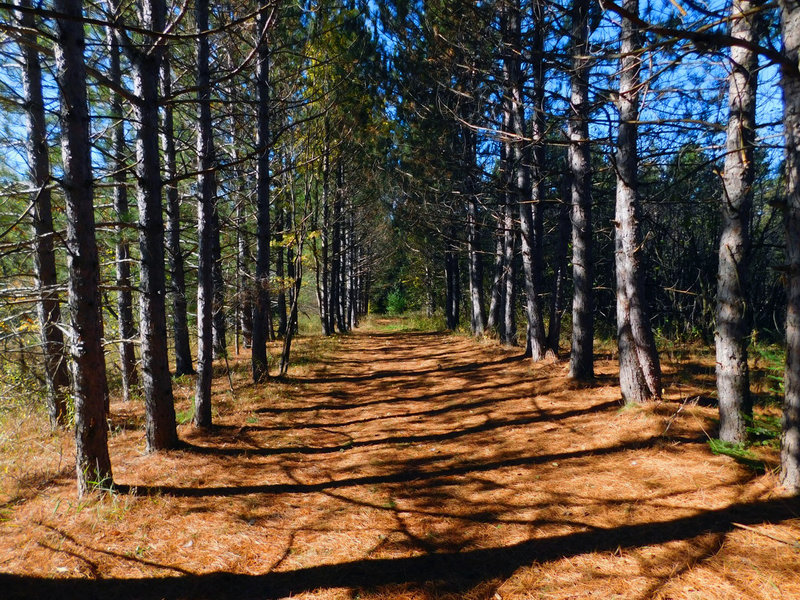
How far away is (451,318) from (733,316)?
1561 cm

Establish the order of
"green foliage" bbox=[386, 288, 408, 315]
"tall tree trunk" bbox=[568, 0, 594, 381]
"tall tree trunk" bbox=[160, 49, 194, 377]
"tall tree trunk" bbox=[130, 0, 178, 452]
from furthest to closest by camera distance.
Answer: "green foliage" bbox=[386, 288, 408, 315]
"tall tree trunk" bbox=[160, 49, 194, 377]
"tall tree trunk" bbox=[568, 0, 594, 381]
"tall tree trunk" bbox=[130, 0, 178, 452]

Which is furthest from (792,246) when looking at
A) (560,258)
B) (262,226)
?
(262,226)

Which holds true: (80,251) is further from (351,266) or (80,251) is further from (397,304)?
(397,304)

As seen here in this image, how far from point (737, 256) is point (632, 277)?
147 cm

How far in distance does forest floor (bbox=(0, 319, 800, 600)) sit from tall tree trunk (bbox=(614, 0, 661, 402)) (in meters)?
0.37

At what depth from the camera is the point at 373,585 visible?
2834 mm

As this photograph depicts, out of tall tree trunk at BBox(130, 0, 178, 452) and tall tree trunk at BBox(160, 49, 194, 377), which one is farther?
tall tree trunk at BBox(160, 49, 194, 377)

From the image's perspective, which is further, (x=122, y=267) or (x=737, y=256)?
(x=122, y=267)

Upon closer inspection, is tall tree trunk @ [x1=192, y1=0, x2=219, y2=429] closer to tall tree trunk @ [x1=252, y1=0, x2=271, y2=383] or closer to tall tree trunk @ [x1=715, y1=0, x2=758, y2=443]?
tall tree trunk @ [x1=252, y1=0, x2=271, y2=383]

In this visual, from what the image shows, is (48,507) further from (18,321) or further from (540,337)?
(540,337)

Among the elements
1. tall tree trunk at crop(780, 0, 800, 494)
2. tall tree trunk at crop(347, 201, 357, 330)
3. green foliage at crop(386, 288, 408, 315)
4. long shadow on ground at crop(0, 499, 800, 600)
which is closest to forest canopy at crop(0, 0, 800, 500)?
tall tree trunk at crop(780, 0, 800, 494)

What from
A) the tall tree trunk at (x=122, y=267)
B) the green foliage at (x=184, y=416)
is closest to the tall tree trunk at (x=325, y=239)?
the tall tree trunk at (x=122, y=267)

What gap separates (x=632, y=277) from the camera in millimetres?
5504

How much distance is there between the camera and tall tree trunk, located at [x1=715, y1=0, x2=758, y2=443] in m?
4.01
